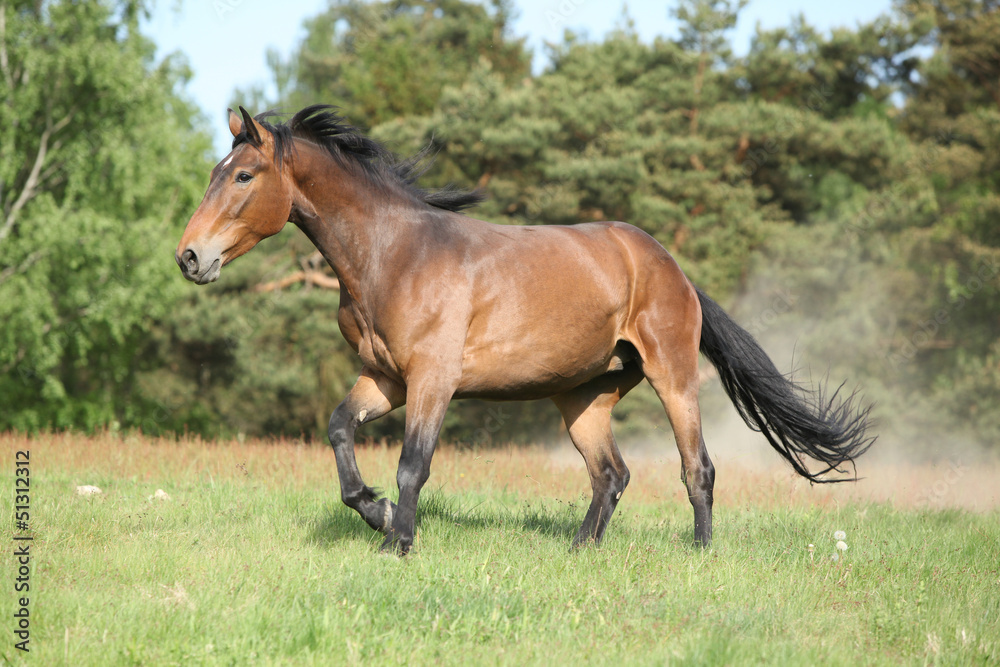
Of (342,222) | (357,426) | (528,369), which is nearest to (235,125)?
(342,222)

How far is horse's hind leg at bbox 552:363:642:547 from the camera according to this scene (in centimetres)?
577

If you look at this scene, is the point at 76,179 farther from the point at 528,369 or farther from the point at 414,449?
the point at 414,449

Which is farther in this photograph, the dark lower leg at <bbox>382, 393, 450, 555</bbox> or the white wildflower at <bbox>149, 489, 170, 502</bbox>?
the white wildflower at <bbox>149, 489, 170, 502</bbox>

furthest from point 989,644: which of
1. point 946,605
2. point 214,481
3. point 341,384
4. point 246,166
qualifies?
point 341,384

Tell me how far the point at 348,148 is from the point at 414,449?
76.5 inches

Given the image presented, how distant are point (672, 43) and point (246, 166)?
24.5 m

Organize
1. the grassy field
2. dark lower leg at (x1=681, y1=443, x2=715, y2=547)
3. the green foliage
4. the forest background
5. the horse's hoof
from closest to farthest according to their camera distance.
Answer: the grassy field < the horse's hoof < dark lower leg at (x1=681, y1=443, x2=715, y2=547) < the green foliage < the forest background

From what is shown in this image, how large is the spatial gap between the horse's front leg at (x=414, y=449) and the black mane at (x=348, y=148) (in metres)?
1.41

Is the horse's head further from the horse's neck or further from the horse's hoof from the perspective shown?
the horse's hoof

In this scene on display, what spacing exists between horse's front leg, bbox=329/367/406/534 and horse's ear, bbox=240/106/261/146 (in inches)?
58.2

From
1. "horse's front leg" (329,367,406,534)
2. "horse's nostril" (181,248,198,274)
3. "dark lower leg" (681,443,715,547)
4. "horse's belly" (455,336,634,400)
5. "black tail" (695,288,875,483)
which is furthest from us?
"black tail" (695,288,875,483)

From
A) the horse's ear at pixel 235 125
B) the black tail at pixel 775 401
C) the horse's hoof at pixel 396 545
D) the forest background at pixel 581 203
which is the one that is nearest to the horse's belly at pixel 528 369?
the horse's hoof at pixel 396 545

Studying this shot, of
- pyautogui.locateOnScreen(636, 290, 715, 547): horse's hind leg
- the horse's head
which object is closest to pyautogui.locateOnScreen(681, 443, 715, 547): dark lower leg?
pyautogui.locateOnScreen(636, 290, 715, 547): horse's hind leg

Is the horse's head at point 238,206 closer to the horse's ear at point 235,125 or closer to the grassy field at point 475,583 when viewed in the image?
Result: the horse's ear at point 235,125
